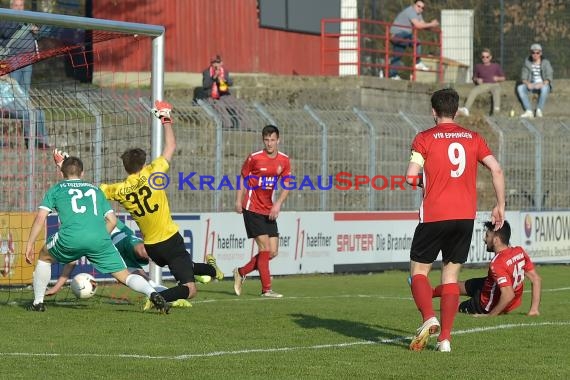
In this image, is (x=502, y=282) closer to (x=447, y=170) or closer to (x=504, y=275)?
(x=504, y=275)

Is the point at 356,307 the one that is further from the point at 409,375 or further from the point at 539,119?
the point at 539,119

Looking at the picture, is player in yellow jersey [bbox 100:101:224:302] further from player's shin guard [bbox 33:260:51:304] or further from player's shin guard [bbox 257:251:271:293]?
player's shin guard [bbox 257:251:271:293]

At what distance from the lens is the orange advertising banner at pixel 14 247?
1739cm

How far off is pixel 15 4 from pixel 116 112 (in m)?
2.35

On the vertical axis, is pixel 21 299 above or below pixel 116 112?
below

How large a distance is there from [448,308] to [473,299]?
3506 mm

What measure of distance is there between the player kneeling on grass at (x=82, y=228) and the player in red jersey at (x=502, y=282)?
337cm

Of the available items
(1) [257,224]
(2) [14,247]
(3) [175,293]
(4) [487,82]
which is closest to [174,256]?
(3) [175,293]

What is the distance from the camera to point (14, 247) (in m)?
17.5

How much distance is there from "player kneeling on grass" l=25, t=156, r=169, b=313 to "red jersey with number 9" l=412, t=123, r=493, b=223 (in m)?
3.75

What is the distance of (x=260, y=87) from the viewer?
98.4 feet

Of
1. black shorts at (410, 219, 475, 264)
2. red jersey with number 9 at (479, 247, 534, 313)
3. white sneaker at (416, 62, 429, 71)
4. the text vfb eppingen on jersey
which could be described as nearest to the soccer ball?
red jersey with number 9 at (479, 247, 534, 313)

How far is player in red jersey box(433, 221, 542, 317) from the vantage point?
45.2ft

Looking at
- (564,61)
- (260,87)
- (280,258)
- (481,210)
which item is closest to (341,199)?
(280,258)
